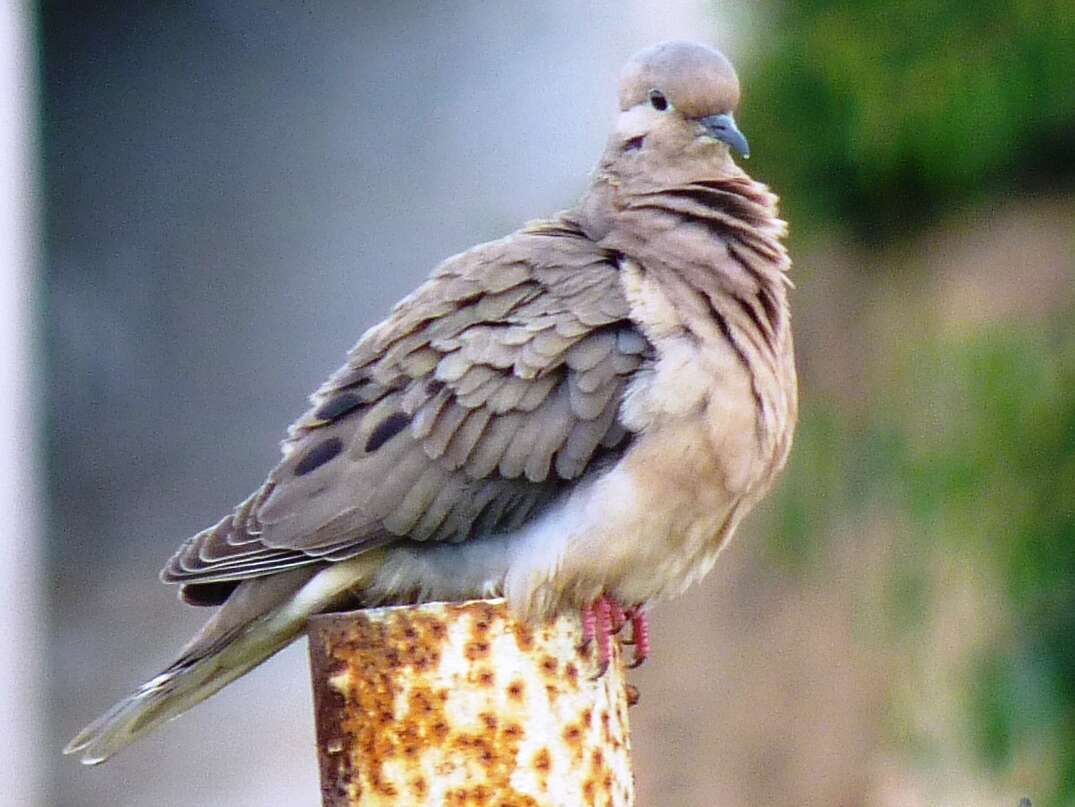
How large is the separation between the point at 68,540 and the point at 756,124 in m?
2.39

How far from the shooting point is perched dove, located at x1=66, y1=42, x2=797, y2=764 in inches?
108

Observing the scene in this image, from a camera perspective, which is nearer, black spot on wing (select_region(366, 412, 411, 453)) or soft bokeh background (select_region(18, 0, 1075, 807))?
black spot on wing (select_region(366, 412, 411, 453))

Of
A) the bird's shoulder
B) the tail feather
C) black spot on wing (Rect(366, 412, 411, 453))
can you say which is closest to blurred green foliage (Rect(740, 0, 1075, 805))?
the bird's shoulder

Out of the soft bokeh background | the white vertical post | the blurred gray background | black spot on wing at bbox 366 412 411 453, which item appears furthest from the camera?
the blurred gray background

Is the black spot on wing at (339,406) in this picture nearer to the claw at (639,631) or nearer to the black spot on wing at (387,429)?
the black spot on wing at (387,429)

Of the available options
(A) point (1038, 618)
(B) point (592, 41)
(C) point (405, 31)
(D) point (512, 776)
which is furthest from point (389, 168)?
(D) point (512, 776)

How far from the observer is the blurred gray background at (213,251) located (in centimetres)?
558

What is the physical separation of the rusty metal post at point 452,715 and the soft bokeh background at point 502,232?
2714mm

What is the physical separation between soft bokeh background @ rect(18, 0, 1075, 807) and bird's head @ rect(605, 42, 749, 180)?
1.58m

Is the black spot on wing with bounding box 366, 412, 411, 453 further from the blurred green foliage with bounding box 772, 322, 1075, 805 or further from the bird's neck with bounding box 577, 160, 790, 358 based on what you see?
the blurred green foliage with bounding box 772, 322, 1075, 805

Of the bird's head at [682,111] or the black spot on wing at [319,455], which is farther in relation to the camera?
the bird's head at [682,111]

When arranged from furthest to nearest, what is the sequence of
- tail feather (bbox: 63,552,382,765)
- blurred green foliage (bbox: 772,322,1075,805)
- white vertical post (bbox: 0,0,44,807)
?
white vertical post (bbox: 0,0,44,807)
blurred green foliage (bbox: 772,322,1075,805)
tail feather (bbox: 63,552,382,765)

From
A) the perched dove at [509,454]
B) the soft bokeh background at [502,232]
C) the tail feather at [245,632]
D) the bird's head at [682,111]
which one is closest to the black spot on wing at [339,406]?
the perched dove at [509,454]

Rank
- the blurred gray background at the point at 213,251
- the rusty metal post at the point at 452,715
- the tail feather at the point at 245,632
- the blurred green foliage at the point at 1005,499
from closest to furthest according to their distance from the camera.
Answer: the rusty metal post at the point at 452,715 → the tail feather at the point at 245,632 → the blurred green foliage at the point at 1005,499 → the blurred gray background at the point at 213,251
